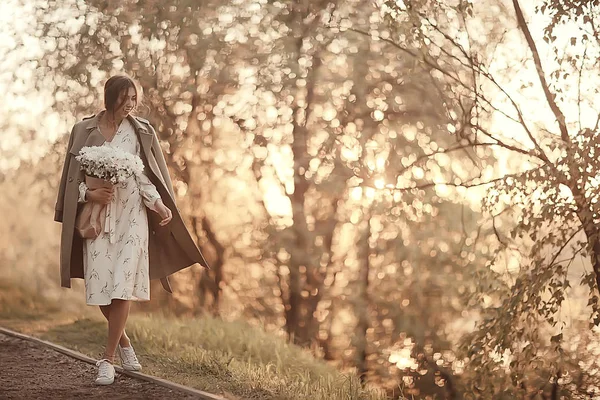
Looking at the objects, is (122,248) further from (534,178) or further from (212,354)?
(534,178)

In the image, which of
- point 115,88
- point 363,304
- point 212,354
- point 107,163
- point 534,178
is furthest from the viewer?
point 363,304

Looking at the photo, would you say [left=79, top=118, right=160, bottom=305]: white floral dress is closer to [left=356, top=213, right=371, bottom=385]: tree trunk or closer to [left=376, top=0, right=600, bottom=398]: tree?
[left=376, top=0, right=600, bottom=398]: tree

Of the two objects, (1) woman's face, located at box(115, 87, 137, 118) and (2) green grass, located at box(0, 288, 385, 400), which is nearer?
(1) woman's face, located at box(115, 87, 137, 118)

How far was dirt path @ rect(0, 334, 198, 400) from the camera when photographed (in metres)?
4.89

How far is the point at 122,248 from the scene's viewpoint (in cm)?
506

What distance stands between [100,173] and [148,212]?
1.87 ft

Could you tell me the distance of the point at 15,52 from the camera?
31.6 ft

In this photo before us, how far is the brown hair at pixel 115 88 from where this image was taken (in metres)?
4.96

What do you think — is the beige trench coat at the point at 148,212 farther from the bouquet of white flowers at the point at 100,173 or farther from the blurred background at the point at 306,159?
the blurred background at the point at 306,159

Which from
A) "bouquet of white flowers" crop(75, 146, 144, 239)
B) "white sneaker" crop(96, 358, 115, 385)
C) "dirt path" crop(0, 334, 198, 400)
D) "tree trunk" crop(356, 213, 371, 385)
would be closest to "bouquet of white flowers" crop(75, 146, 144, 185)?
"bouquet of white flowers" crop(75, 146, 144, 239)

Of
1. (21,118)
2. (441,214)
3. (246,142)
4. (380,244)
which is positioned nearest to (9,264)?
(21,118)

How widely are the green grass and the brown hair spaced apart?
1.73m

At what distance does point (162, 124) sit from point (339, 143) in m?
2.05

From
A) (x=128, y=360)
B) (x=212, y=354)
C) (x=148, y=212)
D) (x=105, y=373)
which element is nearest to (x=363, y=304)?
(x=212, y=354)
